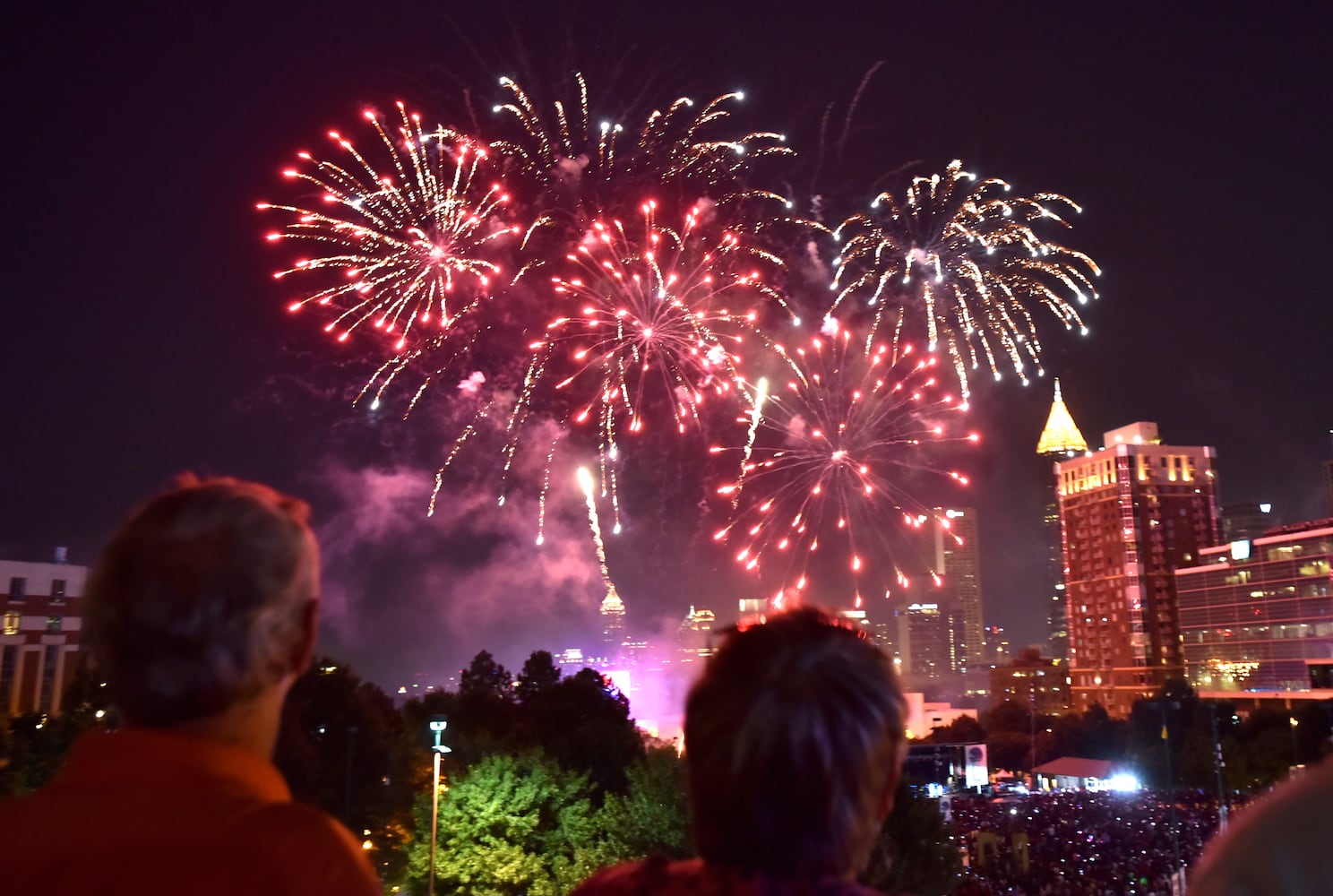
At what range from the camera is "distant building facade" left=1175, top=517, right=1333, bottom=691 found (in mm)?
80188

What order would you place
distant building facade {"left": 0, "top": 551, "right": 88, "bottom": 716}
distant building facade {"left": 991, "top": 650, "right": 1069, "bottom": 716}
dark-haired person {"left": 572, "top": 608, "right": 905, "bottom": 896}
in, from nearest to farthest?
dark-haired person {"left": 572, "top": 608, "right": 905, "bottom": 896}
distant building facade {"left": 0, "top": 551, "right": 88, "bottom": 716}
distant building facade {"left": 991, "top": 650, "right": 1069, "bottom": 716}

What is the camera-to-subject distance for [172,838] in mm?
1611

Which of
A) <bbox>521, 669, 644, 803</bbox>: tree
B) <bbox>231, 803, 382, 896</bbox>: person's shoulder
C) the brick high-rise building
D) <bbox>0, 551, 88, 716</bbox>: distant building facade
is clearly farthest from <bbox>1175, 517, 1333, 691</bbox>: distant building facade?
<bbox>231, 803, 382, 896</bbox>: person's shoulder

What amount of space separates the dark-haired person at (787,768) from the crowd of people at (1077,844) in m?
27.1

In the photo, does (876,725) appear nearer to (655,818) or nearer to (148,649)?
(148,649)

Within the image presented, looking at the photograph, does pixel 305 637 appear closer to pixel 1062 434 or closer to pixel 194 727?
pixel 194 727

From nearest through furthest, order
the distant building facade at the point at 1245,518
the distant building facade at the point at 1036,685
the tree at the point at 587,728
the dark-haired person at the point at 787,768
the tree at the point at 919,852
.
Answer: the dark-haired person at the point at 787,768 < the tree at the point at 919,852 < the tree at the point at 587,728 < the distant building facade at the point at 1036,685 < the distant building facade at the point at 1245,518

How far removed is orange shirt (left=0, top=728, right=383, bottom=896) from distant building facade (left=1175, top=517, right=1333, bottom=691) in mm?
87919

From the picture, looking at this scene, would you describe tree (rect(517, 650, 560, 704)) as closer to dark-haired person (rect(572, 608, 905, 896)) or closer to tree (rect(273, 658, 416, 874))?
tree (rect(273, 658, 416, 874))

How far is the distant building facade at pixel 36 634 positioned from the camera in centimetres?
5219

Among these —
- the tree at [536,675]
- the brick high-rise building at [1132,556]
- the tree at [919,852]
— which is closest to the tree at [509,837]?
the tree at [919,852]

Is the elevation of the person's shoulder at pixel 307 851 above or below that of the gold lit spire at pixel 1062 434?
below

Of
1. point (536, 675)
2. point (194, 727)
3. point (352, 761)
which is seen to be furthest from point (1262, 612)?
point (194, 727)

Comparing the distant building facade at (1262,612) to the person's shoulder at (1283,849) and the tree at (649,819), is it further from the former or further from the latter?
the person's shoulder at (1283,849)
